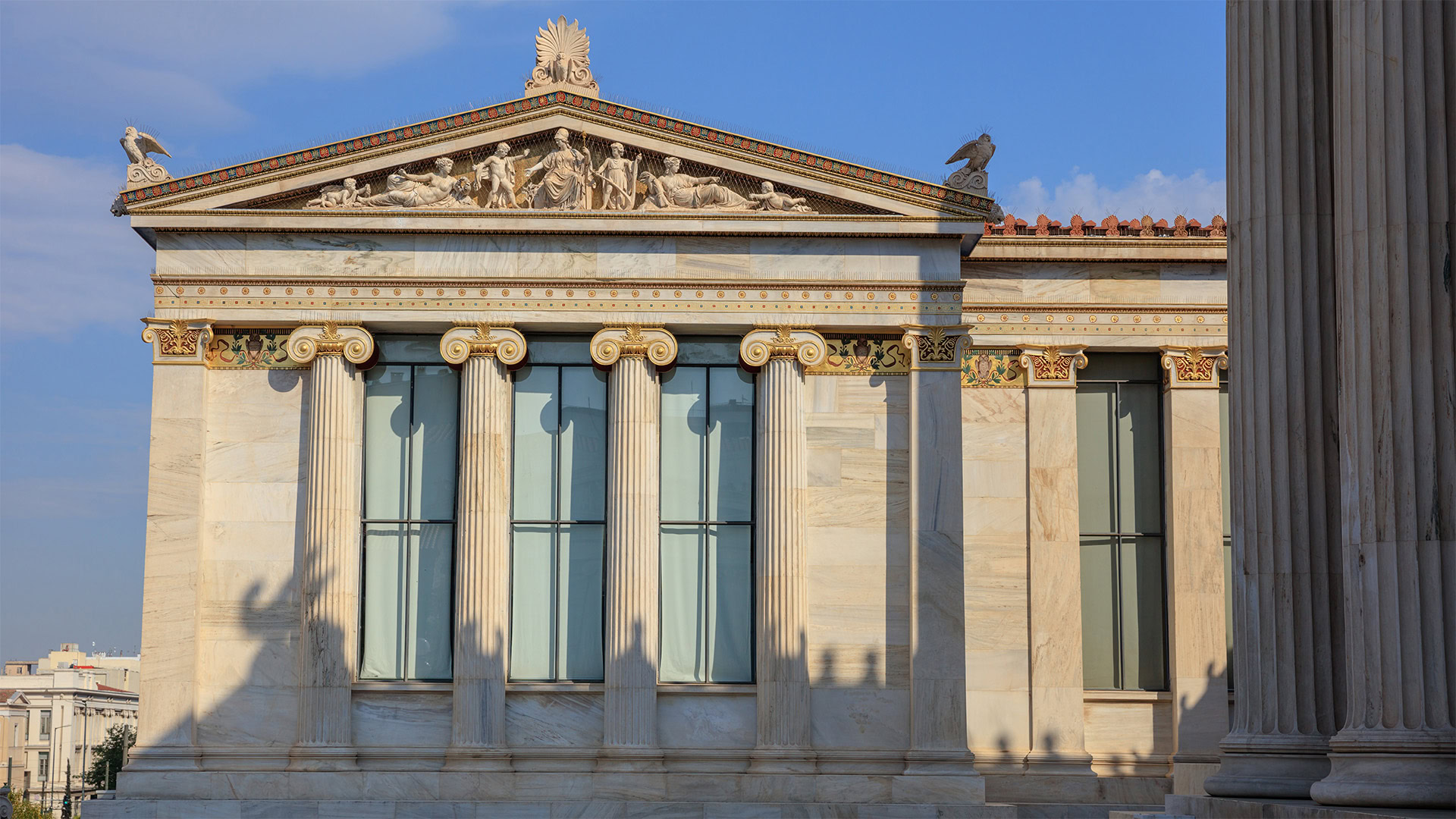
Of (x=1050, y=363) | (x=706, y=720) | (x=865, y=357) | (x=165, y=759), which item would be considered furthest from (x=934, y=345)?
(x=165, y=759)

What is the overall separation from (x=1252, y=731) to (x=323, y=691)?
2207 cm

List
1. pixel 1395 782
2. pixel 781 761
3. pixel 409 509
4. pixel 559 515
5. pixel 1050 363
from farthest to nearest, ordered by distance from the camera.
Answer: pixel 1050 363 → pixel 559 515 → pixel 409 509 → pixel 781 761 → pixel 1395 782

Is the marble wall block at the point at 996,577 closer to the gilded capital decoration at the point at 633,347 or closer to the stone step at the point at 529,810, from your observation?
the stone step at the point at 529,810

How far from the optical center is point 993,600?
38.7 metres

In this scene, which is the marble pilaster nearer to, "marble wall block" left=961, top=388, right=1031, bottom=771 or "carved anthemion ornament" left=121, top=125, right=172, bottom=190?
"marble wall block" left=961, top=388, right=1031, bottom=771

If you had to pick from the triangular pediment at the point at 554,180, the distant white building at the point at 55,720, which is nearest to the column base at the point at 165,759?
the triangular pediment at the point at 554,180

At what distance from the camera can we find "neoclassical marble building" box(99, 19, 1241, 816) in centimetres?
3525

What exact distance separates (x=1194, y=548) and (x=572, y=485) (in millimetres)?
13752

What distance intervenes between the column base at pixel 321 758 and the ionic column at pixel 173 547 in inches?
79.8

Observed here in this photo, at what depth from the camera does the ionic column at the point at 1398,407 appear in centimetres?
1508

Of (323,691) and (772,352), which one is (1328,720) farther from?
(323,691)

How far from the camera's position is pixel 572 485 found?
36.8m

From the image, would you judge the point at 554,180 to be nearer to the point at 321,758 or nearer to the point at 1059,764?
the point at 321,758

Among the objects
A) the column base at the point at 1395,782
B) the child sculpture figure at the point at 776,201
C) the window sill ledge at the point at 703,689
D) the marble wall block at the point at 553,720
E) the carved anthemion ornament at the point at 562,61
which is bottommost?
the marble wall block at the point at 553,720
